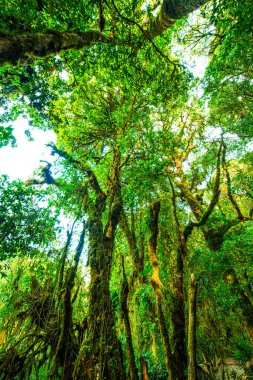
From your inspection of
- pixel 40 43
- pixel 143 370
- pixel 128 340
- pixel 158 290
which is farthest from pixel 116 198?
pixel 143 370

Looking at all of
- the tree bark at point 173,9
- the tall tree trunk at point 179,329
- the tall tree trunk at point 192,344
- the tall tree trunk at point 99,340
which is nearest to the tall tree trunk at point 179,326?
the tall tree trunk at point 179,329

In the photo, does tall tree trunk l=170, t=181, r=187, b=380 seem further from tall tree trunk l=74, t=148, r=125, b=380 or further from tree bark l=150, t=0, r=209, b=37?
tree bark l=150, t=0, r=209, b=37

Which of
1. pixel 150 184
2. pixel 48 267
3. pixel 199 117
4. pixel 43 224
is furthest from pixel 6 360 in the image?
pixel 199 117

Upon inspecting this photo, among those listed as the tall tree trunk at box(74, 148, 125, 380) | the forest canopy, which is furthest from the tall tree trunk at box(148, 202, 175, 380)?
the tall tree trunk at box(74, 148, 125, 380)

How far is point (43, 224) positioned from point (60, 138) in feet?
12.8

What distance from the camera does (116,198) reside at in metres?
6.43

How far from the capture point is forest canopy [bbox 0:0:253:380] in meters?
2.99

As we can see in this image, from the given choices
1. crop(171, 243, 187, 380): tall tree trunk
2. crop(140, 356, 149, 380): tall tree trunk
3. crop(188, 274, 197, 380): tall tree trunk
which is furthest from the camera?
crop(140, 356, 149, 380): tall tree trunk

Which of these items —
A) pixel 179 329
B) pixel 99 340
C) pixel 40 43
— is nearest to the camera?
pixel 99 340

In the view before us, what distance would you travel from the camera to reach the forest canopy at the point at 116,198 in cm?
299

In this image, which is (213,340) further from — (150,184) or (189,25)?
(189,25)

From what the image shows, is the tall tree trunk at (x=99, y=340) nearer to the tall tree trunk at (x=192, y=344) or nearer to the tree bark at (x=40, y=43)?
the tall tree trunk at (x=192, y=344)

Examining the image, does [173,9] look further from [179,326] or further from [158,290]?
[179,326]

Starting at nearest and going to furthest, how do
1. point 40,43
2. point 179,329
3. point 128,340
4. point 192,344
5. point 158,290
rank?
point 192,344
point 40,43
point 128,340
point 158,290
point 179,329
